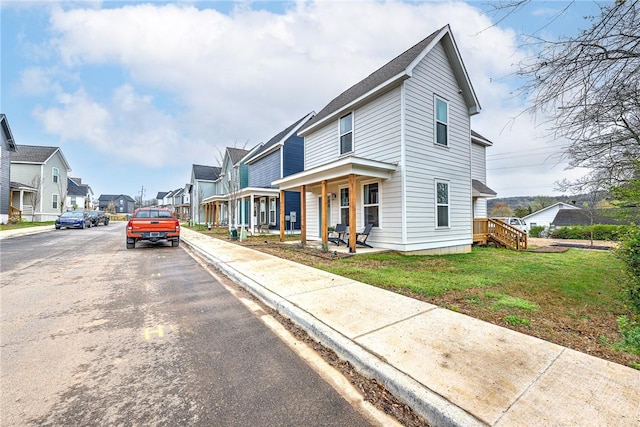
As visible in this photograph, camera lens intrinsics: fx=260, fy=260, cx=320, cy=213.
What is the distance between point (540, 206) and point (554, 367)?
58.4 metres

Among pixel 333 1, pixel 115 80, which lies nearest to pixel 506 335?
pixel 333 1

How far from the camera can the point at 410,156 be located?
938 centimetres

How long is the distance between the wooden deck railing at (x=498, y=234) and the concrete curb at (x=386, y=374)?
1279 cm

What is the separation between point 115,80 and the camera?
18500 mm

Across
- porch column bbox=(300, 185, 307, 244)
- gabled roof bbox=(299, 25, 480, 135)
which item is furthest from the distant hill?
porch column bbox=(300, 185, 307, 244)

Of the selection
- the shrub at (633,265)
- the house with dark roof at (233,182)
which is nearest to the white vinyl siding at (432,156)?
the shrub at (633,265)

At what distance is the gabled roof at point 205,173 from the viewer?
36.6 meters

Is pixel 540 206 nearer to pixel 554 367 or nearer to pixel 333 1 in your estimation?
pixel 333 1

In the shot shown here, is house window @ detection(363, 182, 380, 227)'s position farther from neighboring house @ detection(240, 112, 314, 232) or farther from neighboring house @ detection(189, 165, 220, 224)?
neighboring house @ detection(189, 165, 220, 224)

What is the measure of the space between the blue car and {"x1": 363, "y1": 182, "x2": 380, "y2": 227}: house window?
26613 millimetres

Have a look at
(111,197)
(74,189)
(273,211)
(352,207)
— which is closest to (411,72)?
(352,207)

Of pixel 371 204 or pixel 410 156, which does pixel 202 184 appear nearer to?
pixel 371 204

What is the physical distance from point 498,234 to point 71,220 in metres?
32.7

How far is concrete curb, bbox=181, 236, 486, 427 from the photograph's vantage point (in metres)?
1.84
